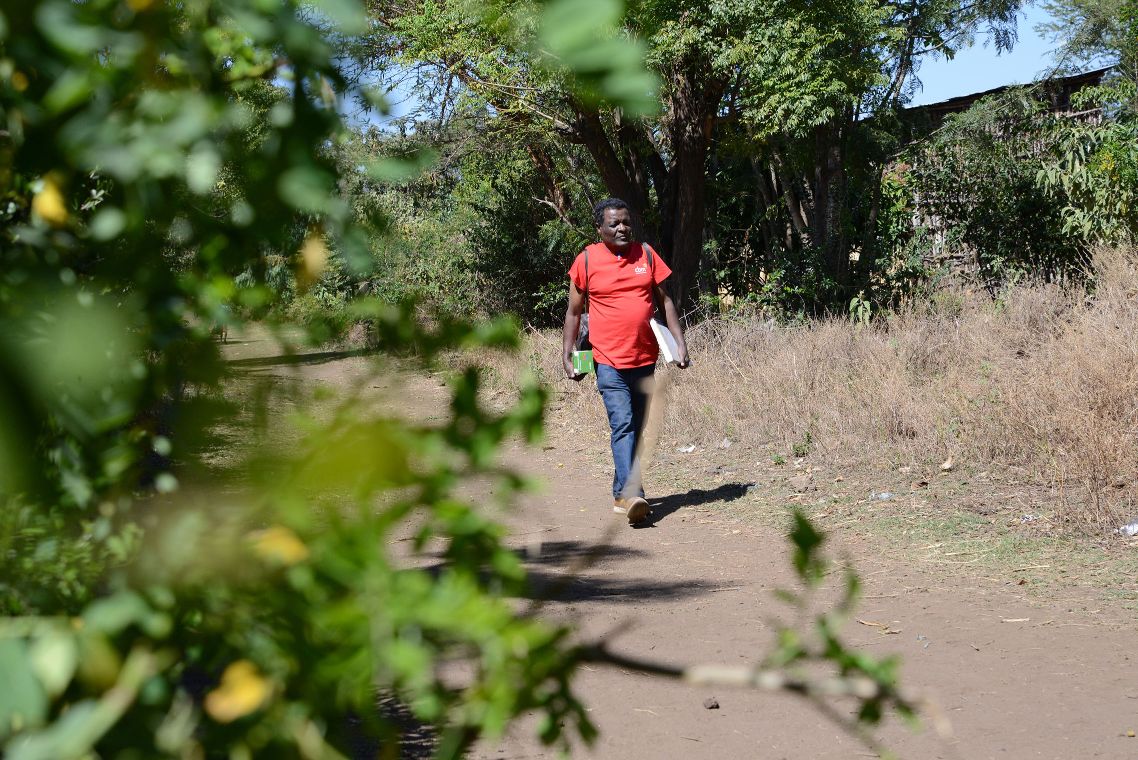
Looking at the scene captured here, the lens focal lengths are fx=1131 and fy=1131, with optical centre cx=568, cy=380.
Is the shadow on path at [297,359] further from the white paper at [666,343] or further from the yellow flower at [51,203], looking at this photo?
the white paper at [666,343]

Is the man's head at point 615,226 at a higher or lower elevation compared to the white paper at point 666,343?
higher

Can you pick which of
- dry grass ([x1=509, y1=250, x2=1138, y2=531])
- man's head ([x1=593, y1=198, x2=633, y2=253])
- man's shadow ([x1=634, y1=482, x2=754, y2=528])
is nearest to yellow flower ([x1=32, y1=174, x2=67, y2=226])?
dry grass ([x1=509, y1=250, x2=1138, y2=531])

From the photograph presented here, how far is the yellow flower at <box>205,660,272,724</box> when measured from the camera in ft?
2.92

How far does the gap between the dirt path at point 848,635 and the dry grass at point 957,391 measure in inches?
50.4

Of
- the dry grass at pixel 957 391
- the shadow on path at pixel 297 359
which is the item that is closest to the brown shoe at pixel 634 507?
the dry grass at pixel 957 391

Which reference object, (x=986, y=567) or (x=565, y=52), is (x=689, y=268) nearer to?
(x=986, y=567)

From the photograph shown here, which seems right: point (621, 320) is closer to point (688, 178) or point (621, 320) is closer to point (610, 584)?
point (610, 584)

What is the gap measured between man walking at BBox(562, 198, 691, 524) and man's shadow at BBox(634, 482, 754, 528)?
47 centimetres

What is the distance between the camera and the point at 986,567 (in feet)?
19.1

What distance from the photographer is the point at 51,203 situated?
3.31 feet

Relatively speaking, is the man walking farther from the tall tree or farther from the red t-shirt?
the tall tree

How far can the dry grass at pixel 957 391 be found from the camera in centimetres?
663

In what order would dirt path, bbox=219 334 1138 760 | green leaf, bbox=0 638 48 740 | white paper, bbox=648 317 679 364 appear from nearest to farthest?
green leaf, bbox=0 638 48 740, dirt path, bbox=219 334 1138 760, white paper, bbox=648 317 679 364

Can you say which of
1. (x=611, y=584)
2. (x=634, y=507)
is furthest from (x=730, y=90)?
(x=611, y=584)
